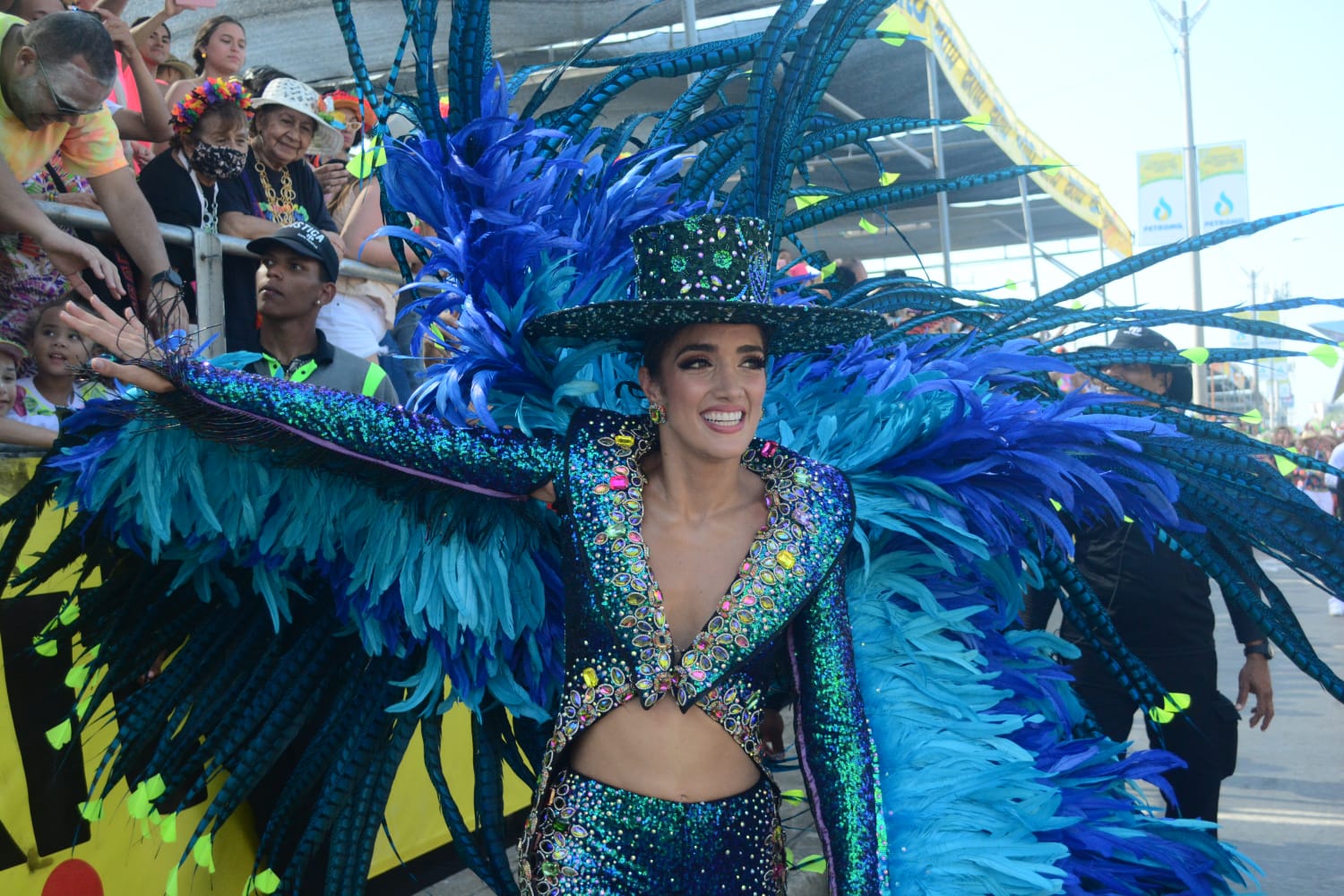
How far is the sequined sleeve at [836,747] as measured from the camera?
194 centimetres

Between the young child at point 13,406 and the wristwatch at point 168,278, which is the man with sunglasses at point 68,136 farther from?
the young child at point 13,406

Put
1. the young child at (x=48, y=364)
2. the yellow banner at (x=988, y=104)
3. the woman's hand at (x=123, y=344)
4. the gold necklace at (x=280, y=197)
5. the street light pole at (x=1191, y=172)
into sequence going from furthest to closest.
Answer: the street light pole at (x=1191, y=172) < the yellow banner at (x=988, y=104) < the gold necklace at (x=280, y=197) < the young child at (x=48, y=364) < the woman's hand at (x=123, y=344)

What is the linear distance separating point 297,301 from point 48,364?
74cm

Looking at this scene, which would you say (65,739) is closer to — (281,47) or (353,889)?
(353,889)

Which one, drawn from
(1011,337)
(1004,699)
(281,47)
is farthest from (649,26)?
(1004,699)

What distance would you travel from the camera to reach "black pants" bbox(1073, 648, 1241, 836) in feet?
11.5

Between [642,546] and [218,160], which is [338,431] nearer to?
[642,546]

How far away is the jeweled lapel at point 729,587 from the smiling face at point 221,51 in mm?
3765

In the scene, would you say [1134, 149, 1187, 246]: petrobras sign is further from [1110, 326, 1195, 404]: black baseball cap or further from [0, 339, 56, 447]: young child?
[0, 339, 56, 447]: young child

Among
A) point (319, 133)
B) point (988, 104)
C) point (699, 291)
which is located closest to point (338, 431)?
point (699, 291)

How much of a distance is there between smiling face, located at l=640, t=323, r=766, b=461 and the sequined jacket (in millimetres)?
145

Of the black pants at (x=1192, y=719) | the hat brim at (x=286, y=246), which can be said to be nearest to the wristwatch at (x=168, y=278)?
the hat brim at (x=286, y=246)

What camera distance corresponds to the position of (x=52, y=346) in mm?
3445

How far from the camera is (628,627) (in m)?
2.00
